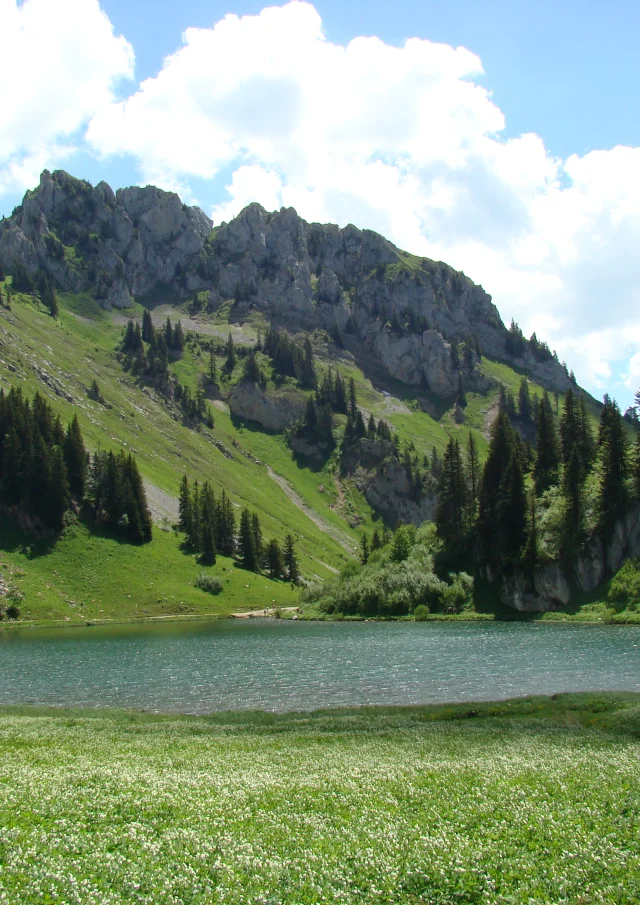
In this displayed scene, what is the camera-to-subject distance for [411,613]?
113 metres

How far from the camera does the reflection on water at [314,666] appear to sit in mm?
49406

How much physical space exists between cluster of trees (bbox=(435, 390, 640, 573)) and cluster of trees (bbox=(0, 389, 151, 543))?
2889 inches

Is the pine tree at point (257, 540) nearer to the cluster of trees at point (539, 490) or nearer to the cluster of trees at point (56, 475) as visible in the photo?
the cluster of trees at point (56, 475)

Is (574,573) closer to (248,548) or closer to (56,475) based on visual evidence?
(248,548)

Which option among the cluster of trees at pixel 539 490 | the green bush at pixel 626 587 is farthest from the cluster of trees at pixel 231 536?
the green bush at pixel 626 587

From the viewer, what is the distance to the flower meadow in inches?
508

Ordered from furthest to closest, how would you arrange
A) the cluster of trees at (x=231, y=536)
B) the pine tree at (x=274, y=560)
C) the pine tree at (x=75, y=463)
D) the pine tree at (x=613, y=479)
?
1. the pine tree at (x=274, y=560)
2. the cluster of trees at (x=231, y=536)
3. the pine tree at (x=75, y=463)
4. the pine tree at (x=613, y=479)

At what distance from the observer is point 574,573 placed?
10062 centimetres

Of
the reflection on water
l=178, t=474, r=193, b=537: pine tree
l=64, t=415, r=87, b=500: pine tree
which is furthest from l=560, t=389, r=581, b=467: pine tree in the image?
l=64, t=415, r=87, b=500: pine tree

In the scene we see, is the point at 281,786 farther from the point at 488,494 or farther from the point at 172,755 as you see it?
the point at 488,494

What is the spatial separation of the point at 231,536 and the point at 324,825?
15538cm

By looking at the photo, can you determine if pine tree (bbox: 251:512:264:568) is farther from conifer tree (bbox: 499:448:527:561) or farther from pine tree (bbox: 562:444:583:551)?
pine tree (bbox: 562:444:583:551)

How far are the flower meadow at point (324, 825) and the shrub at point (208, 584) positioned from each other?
11267cm

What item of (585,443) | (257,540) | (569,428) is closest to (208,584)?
(257,540)
